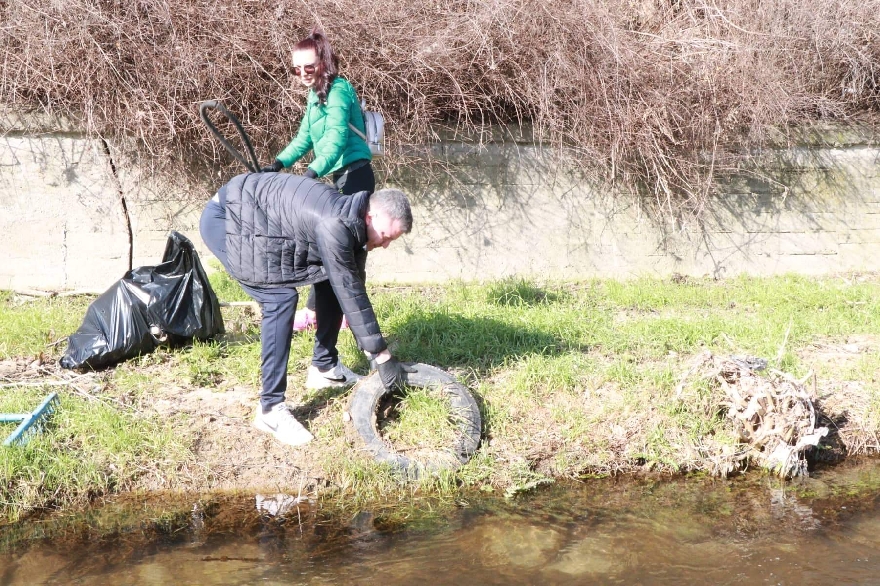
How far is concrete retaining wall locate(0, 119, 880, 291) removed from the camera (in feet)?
22.1

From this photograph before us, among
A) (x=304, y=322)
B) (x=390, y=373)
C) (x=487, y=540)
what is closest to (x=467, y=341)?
(x=304, y=322)

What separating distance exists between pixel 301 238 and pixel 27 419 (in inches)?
69.1

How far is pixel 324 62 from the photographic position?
15.9 ft

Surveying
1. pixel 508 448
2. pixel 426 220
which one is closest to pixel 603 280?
pixel 426 220

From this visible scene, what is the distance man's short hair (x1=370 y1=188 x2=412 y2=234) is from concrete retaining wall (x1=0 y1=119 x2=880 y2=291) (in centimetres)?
317

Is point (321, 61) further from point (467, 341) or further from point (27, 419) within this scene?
point (27, 419)

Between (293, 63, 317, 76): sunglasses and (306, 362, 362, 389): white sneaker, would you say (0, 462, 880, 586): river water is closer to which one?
(306, 362, 362, 389): white sneaker

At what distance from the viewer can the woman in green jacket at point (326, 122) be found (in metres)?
4.82

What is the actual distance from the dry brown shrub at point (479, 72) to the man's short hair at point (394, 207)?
10.3 feet

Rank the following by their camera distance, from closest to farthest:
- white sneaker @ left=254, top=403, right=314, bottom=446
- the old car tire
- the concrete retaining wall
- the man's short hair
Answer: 1. the man's short hair
2. the old car tire
3. white sneaker @ left=254, top=403, right=314, bottom=446
4. the concrete retaining wall

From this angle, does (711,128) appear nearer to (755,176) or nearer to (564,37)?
(755,176)

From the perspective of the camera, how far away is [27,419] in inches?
167

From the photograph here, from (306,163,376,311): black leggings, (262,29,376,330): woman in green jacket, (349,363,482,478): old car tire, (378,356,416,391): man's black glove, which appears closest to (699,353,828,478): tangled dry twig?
(349,363,482,478): old car tire

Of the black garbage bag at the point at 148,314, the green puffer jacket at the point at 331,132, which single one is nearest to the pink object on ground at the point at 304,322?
the black garbage bag at the point at 148,314
